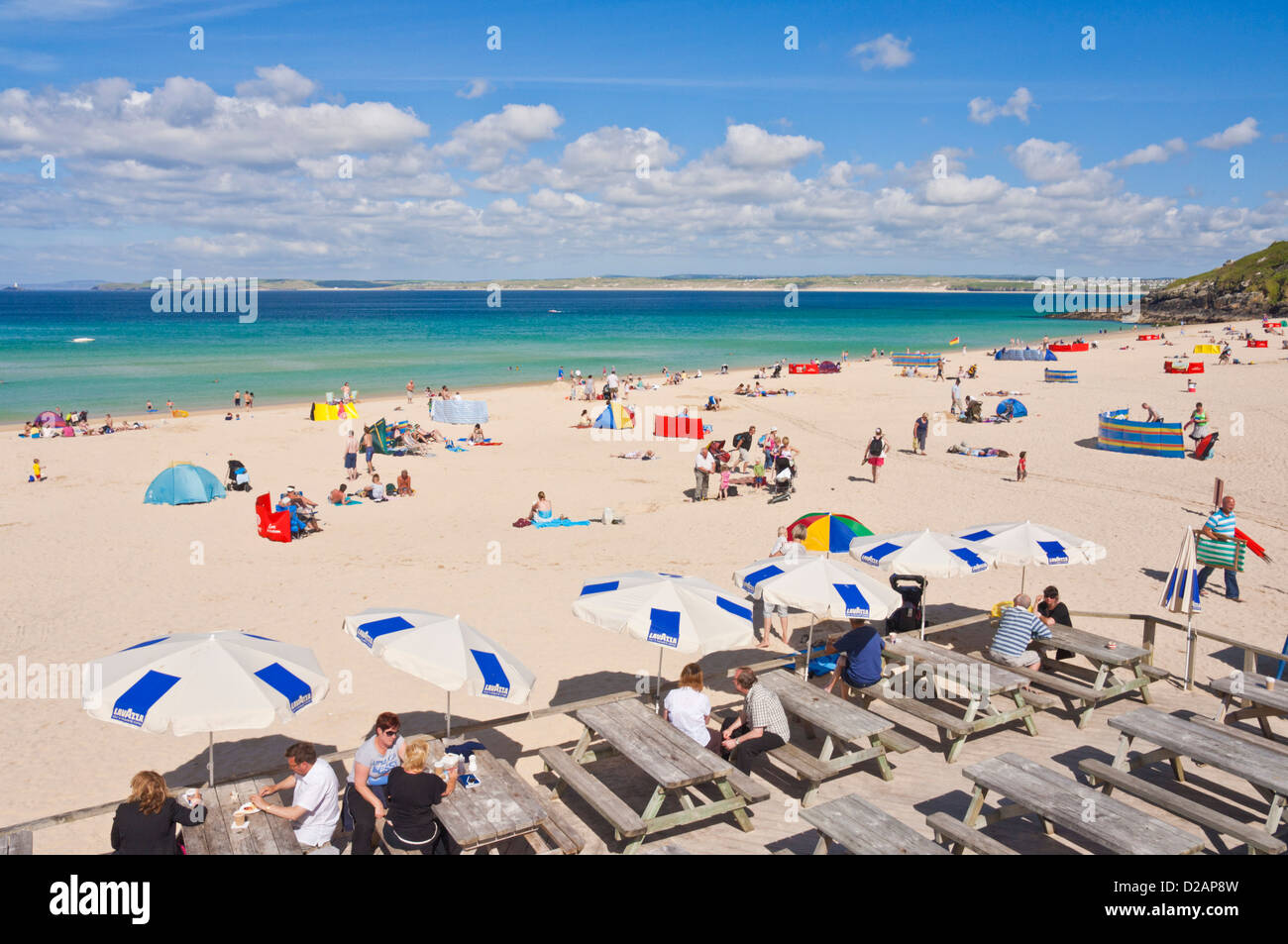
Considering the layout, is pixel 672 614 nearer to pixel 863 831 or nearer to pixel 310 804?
pixel 863 831

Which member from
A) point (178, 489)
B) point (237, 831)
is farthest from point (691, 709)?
point (178, 489)

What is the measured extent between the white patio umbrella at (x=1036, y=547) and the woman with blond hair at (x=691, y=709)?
14.7 ft

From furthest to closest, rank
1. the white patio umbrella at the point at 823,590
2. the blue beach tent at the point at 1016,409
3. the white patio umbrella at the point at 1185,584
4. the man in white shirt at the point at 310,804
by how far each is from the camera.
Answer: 1. the blue beach tent at the point at 1016,409
2. the white patio umbrella at the point at 1185,584
3. the white patio umbrella at the point at 823,590
4. the man in white shirt at the point at 310,804

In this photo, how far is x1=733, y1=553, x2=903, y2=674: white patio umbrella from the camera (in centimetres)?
863

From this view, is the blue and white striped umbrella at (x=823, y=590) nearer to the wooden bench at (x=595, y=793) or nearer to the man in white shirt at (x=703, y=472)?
the wooden bench at (x=595, y=793)

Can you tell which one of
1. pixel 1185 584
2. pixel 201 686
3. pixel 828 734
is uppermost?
pixel 201 686

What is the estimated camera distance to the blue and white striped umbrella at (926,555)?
9641 millimetres

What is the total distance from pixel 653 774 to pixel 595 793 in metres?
0.48

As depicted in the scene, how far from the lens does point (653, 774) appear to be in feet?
22.2

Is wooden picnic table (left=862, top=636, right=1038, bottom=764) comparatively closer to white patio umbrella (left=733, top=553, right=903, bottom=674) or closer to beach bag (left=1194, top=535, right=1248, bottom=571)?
white patio umbrella (left=733, top=553, right=903, bottom=674)

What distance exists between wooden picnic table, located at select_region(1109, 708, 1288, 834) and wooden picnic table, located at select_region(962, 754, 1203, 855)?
763 millimetres
